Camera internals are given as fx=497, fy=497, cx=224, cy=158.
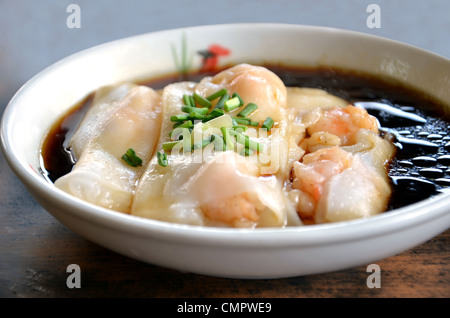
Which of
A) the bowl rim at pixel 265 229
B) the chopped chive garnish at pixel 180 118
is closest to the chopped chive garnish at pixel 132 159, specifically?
the chopped chive garnish at pixel 180 118

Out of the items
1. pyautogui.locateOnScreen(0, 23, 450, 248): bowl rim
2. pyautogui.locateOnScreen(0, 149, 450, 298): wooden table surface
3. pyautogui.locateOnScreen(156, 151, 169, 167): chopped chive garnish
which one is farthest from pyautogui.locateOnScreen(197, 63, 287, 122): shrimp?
pyautogui.locateOnScreen(0, 23, 450, 248): bowl rim

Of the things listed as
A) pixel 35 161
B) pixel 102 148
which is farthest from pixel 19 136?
pixel 102 148

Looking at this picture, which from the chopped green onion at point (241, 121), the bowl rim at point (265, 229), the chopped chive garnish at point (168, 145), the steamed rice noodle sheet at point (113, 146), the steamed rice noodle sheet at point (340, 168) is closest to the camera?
the bowl rim at point (265, 229)

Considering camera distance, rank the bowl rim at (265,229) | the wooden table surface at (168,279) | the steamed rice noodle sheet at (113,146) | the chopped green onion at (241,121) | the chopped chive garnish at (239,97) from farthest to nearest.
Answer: the chopped chive garnish at (239,97) < the chopped green onion at (241,121) < the steamed rice noodle sheet at (113,146) < the wooden table surface at (168,279) < the bowl rim at (265,229)

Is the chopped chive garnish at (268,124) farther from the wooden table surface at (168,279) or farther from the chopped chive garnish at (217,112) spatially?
the wooden table surface at (168,279)

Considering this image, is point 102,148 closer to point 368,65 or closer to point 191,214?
point 191,214

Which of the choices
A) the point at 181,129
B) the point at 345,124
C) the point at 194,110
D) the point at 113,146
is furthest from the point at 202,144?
the point at 345,124
